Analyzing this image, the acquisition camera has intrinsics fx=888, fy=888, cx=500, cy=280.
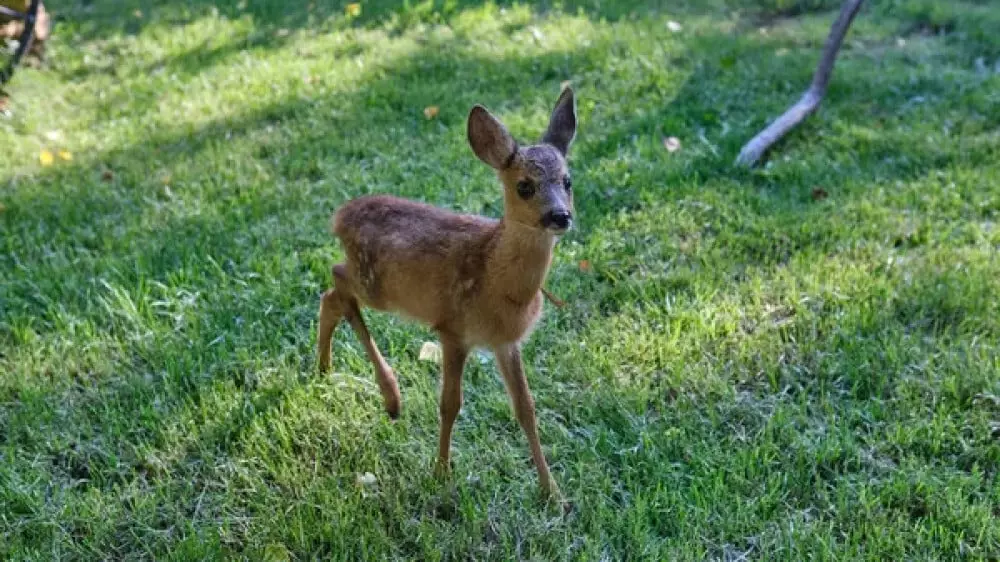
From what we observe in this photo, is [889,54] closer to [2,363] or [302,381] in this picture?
[302,381]

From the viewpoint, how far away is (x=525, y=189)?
2.69 metres

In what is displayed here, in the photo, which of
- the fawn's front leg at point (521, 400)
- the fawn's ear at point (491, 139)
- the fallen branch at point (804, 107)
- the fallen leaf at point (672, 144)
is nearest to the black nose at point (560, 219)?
the fawn's ear at point (491, 139)

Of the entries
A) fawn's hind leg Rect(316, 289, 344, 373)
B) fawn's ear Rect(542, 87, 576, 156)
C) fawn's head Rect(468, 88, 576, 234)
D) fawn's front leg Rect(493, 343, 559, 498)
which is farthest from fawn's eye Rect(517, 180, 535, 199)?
fawn's hind leg Rect(316, 289, 344, 373)

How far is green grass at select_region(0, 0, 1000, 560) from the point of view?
9.80 feet

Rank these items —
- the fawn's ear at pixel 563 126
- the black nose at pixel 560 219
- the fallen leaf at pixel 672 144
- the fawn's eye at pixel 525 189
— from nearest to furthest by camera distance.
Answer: the black nose at pixel 560 219 < the fawn's eye at pixel 525 189 < the fawn's ear at pixel 563 126 < the fallen leaf at pixel 672 144

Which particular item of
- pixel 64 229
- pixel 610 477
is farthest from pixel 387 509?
pixel 64 229

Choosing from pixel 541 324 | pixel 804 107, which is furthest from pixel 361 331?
pixel 804 107

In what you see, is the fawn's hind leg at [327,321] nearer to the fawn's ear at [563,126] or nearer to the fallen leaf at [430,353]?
the fallen leaf at [430,353]

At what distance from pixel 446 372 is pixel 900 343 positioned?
198cm

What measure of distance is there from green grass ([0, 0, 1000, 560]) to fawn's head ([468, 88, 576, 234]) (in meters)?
1.03

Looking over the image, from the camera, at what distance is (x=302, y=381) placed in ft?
12.0

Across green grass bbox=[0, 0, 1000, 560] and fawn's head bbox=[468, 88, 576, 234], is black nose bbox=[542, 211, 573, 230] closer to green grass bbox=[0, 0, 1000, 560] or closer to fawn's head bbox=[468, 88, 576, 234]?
fawn's head bbox=[468, 88, 576, 234]

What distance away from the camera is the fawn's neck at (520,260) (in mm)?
2764

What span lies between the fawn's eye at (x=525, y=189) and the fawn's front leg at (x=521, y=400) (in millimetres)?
547
